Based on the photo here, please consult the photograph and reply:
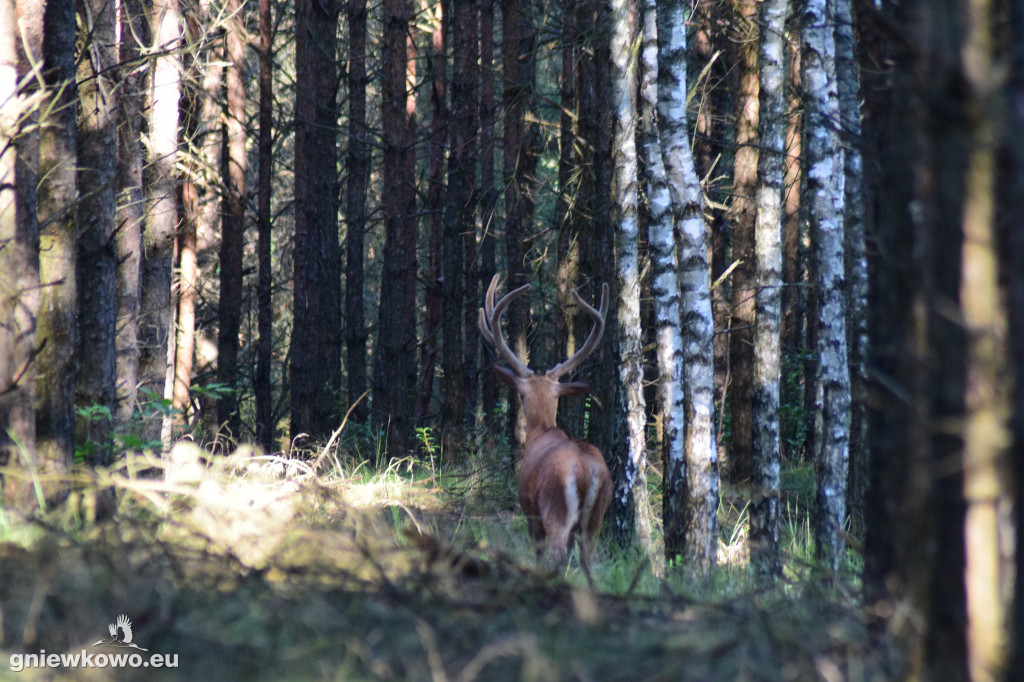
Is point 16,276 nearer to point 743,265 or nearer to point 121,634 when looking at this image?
point 121,634

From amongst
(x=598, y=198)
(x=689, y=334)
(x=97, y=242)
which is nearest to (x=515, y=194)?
(x=598, y=198)

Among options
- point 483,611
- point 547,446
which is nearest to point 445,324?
point 547,446

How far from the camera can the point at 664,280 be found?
8.58 metres

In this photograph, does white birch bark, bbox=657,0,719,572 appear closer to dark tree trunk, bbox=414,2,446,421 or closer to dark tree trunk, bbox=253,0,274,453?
dark tree trunk, bbox=414,2,446,421

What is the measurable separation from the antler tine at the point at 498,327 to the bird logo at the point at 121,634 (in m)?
6.74

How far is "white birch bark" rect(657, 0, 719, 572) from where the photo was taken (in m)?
8.21

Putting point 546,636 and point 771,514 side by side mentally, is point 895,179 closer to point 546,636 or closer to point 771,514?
point 546,636

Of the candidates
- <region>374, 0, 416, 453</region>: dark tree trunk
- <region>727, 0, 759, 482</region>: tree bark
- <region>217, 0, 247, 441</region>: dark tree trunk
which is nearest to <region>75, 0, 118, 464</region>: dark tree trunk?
<region>374, 0, 416, 453</region>: dark tree trunk

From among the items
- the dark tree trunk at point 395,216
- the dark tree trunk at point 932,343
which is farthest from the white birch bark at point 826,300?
the dark tree trunk at point 395,216

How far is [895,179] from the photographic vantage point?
2602mm

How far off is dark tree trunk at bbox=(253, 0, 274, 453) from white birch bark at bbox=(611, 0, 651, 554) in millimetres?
9853

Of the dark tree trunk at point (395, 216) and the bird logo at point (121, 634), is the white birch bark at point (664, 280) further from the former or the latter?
the dark tree trunk at point (395, 216)

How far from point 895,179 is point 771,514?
6.37m

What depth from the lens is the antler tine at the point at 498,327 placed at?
Answer: 949cm
